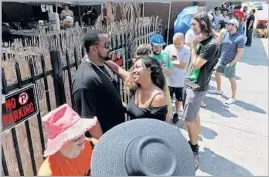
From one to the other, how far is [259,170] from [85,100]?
92.7 inches

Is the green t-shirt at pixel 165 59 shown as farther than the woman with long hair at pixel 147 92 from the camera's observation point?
Yes

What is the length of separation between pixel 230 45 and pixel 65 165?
4434mm

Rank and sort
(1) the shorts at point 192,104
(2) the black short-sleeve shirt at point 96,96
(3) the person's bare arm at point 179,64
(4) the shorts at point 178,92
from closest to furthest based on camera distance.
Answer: (2) the black short-sleeve shirt at point 96,96, (1) the shorts at point 192,104, (3) the person's bare arm at point 179,64, (4) the shorts at point 178,92

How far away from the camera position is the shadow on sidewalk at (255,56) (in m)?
8.61

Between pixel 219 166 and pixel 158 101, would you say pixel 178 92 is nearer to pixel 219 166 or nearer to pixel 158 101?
pixel 219 166

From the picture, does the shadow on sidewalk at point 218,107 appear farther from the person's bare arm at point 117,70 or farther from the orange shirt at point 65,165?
the orange shirt at point 65,165

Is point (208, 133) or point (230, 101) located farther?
point (230, 101)

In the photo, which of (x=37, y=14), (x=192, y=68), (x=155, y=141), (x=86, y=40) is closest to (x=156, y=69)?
(x=86, y=40)

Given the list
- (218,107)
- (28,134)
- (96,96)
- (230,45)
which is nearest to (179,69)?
(218,107)

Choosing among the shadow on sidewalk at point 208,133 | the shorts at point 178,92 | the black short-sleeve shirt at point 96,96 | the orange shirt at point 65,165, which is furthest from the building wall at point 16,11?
the orange shirt at point 65,165

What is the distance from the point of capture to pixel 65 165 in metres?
1.67

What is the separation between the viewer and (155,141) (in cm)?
114

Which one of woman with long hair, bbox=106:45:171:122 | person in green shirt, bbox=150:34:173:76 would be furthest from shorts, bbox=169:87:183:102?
woman with long hair, bbox=106:45:171:122

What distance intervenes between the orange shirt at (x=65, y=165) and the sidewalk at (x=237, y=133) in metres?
1.94
